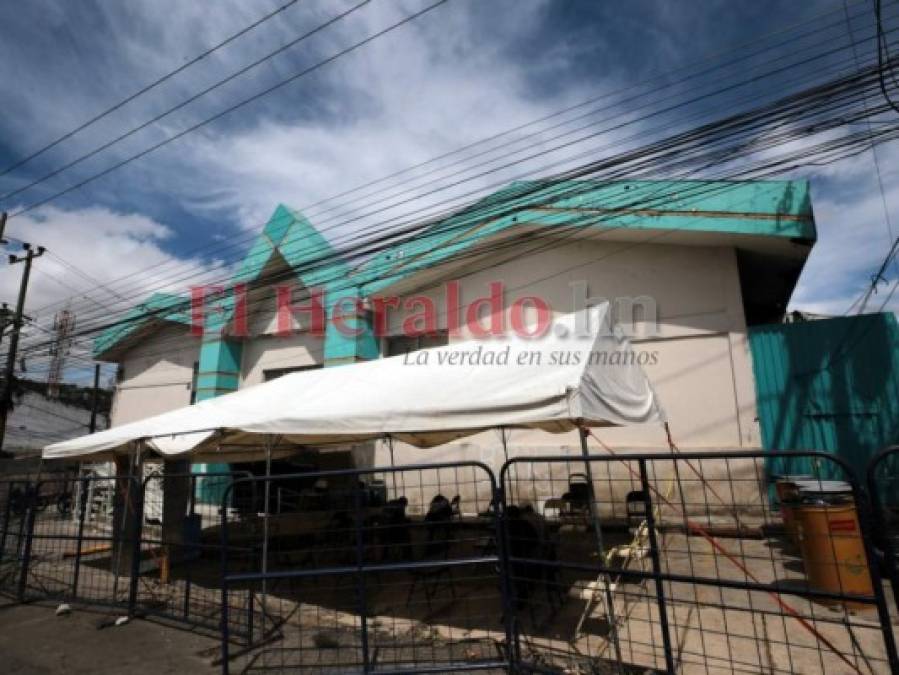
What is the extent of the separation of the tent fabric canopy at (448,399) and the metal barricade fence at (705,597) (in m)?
0.69

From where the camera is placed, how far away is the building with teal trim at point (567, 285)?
8.98 metres

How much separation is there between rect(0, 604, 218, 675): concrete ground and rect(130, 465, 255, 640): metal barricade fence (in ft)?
0.89

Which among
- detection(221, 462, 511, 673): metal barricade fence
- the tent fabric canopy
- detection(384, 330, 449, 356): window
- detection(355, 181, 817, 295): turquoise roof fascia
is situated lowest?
detection(221, 462, 511, 673): metal barricade fence

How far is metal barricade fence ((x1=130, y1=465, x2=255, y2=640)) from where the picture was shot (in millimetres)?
5381

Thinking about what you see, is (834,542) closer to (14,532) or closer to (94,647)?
(94,647)

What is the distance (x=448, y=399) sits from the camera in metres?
5.39

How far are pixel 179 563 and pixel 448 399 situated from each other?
6.05 metres

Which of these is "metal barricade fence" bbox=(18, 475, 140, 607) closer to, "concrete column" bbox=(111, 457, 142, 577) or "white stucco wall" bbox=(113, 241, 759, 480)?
"concrete column" bbox=(111, 457, 142, 577)

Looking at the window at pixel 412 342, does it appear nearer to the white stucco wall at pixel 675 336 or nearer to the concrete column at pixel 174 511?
the white stucco wall at pixel 675 336

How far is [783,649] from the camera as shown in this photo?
157 inches

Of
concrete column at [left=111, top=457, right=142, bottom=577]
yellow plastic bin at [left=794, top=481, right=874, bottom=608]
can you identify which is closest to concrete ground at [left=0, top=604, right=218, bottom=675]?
concrete column at [left=111, top=457, right=142, bottom=577]

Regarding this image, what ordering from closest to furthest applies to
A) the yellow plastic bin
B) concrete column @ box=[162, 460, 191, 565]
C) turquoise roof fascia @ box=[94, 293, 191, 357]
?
the yellow plastic bin
concrete column @ box=[162, 460, 191, 565]
turquoise roof fascia @ box=[94, 293, 191, 357]

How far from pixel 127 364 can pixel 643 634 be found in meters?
17.6

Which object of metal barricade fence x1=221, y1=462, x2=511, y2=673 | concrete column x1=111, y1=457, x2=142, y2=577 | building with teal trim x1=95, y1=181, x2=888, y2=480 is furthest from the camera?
building with teal trim x1=95, y1=181, x2=888, y2=480
